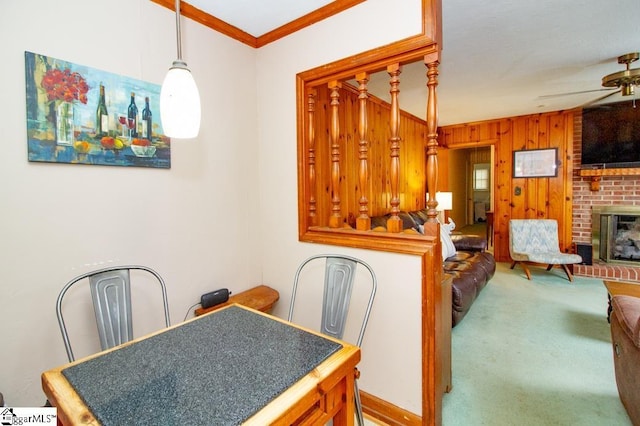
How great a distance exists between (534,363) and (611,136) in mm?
3857

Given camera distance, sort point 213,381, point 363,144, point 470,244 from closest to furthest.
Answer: point 213,381 → point 363,144 → point 470,244

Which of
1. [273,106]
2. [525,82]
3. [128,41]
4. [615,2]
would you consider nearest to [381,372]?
[273,106]

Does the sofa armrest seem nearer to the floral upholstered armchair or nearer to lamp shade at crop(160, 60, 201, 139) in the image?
the floral upholstered armchair

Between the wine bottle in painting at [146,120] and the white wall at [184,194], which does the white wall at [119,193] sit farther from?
the wine bottle in painting at [146,120]

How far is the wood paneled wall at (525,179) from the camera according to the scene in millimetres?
4570

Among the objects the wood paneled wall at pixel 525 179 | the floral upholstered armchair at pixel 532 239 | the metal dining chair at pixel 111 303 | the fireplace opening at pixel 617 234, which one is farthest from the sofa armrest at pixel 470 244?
the metal dining chair at pixel 111 303

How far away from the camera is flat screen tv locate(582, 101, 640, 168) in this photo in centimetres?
400

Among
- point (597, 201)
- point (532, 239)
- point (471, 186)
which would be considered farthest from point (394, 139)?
point (471, 186)

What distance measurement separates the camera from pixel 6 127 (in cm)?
127

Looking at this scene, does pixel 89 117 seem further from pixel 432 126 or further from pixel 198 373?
pixel 432 126

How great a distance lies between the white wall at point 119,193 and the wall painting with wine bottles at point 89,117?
0.04 metres

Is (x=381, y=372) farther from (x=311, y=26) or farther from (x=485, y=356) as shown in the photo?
(x=311, y=26)

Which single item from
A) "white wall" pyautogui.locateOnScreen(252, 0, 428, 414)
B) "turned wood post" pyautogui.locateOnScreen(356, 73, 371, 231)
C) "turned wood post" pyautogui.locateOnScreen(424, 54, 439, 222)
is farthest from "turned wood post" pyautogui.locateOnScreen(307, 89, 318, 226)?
"turned wood post" pyautogui.locateOnScreen(424, 54, 439, 222)

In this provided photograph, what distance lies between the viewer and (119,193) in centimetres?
160
